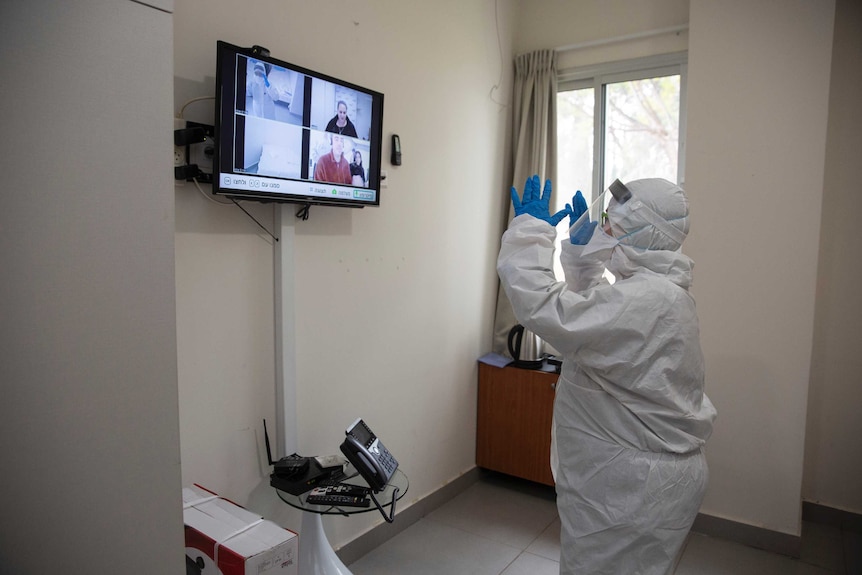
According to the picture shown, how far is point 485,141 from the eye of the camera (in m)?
3.34

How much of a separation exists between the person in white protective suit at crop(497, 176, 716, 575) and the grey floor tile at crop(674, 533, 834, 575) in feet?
3.67

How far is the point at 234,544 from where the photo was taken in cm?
148

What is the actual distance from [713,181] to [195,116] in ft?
7.69

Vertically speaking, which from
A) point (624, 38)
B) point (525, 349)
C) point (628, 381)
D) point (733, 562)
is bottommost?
point (733, 562)

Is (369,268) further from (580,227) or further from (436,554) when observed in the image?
(436,554)

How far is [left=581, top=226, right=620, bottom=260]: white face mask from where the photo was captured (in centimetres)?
178

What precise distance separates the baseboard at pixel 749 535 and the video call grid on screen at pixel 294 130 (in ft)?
7.73

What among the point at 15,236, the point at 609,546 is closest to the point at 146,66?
the point at 15,236

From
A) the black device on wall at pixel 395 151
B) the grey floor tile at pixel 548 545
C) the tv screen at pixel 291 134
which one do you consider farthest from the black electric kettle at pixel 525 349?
the tv screen at pixel 291 134

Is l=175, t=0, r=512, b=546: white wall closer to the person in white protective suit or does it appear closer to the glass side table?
the glass side table

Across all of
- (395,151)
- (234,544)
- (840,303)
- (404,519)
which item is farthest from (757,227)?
(234,544)

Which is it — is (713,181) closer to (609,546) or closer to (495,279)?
(495,279)

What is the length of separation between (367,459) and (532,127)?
238 centimetres

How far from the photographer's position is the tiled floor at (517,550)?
8.25ft
